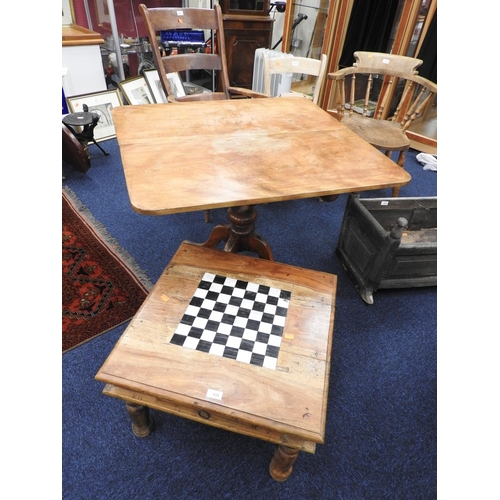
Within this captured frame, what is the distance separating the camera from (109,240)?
201 cm

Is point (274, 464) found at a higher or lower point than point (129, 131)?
lower

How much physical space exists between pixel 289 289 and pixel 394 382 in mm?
718

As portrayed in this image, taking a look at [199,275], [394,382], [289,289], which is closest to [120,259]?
[199,275]

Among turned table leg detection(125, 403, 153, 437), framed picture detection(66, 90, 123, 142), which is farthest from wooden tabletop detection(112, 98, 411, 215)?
framed picture detection(66, 90, 123, 142)

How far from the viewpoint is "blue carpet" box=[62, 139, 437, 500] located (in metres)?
1.12

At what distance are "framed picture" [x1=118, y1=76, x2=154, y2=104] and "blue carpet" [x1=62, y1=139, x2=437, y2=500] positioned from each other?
197 centimetres

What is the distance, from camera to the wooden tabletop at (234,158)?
101cm

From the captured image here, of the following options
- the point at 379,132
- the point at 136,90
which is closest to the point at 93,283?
the point at 379,132

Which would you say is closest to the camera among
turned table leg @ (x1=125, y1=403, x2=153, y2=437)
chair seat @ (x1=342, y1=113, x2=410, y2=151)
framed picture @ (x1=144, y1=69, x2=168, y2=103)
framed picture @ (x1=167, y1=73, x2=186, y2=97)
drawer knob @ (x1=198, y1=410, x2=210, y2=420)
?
drawer knob @ (x1=198, y1=410, x2=210, y2=420)

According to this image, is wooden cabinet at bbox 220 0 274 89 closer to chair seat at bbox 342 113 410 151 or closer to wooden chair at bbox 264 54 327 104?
wooden chair at bbox 264 54 327 104

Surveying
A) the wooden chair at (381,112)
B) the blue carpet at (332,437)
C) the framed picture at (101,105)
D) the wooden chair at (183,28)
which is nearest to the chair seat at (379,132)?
the wooden chair at (381,112)

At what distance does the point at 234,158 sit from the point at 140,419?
965 mm

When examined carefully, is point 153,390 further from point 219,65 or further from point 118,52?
point 118,52

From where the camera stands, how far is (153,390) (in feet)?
2.92
